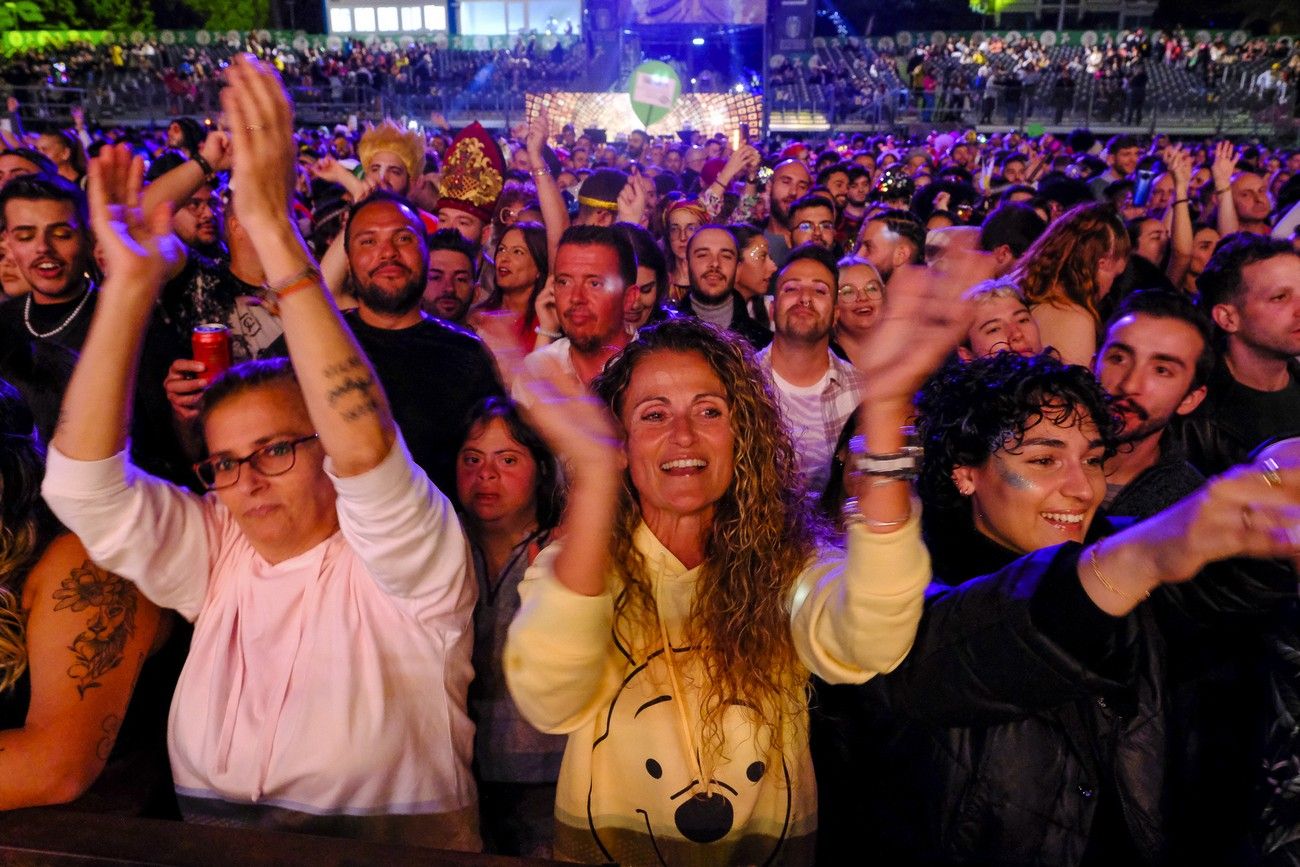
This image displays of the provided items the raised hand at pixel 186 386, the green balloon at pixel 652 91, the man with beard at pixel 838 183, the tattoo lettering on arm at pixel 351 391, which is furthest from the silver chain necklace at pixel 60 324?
the green balloon at pixel 652 91

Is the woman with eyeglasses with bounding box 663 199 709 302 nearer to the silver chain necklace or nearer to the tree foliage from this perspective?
the silver chain necklace

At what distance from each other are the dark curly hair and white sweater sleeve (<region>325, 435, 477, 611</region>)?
3.38 ft

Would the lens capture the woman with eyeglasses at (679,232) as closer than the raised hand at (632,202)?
No

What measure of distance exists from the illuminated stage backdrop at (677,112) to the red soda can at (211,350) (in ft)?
67.3

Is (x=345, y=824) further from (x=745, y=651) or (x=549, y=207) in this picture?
(x=549, y=207)

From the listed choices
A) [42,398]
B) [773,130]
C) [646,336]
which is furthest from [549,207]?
[773,130]

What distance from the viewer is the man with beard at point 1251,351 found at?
3.28 meters

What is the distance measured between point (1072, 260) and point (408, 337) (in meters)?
2.81

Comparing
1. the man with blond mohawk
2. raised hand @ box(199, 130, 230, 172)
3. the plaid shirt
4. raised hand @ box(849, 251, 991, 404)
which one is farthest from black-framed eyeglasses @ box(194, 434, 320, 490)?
the man with blond mohawk

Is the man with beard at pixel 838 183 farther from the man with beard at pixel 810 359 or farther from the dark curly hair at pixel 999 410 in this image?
the dark curly hair at pixel 999 410

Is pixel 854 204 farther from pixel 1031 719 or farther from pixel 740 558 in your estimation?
pixel 1031 719

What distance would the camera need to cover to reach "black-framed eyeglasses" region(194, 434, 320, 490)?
1869 millimetres

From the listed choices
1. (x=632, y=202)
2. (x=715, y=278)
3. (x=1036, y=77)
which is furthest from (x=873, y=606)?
(x=1036, y=77)

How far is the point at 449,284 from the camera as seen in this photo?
4316 millimetres
